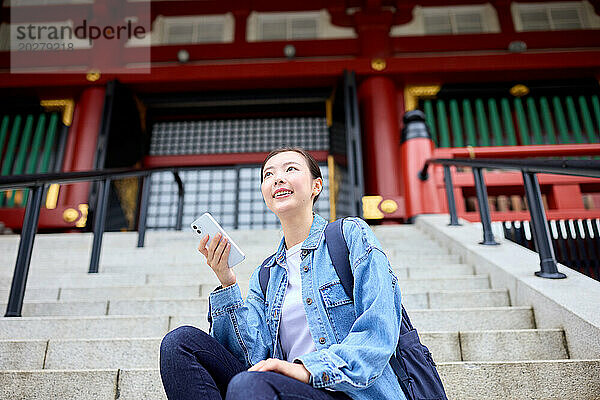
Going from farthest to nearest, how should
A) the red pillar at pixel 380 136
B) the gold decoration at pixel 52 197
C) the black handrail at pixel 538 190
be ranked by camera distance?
the red pillar at pixel 380 136, the gold decoration at pixel 52 197, the black handrail at pixel 538 190

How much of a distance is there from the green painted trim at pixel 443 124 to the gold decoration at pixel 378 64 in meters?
1.09

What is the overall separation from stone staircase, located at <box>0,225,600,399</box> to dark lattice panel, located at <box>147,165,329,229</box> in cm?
312

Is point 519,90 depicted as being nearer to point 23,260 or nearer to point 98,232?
point 98,232

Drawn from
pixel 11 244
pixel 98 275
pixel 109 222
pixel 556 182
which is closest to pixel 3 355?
pixel 98 275

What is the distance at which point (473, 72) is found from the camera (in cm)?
618

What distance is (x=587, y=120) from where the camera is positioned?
6.12 m

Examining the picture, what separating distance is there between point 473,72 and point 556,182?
2303mm

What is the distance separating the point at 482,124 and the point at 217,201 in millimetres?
4152

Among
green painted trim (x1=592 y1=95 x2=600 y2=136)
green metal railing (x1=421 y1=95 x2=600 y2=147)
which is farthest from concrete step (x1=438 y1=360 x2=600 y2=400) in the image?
green painted trim (x1=592 y1=95 x2=600 y2=136)

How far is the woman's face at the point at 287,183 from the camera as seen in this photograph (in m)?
1.19

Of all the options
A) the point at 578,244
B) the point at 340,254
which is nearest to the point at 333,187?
the point at 578,244

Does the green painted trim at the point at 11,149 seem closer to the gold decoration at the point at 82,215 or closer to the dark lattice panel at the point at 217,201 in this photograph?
the gold decoration at the point at 82,215

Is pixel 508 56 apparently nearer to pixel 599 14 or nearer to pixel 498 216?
pixel 599 14

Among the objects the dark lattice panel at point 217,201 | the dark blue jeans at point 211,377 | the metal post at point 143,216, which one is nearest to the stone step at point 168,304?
the dark blue jeans at point 211,377
